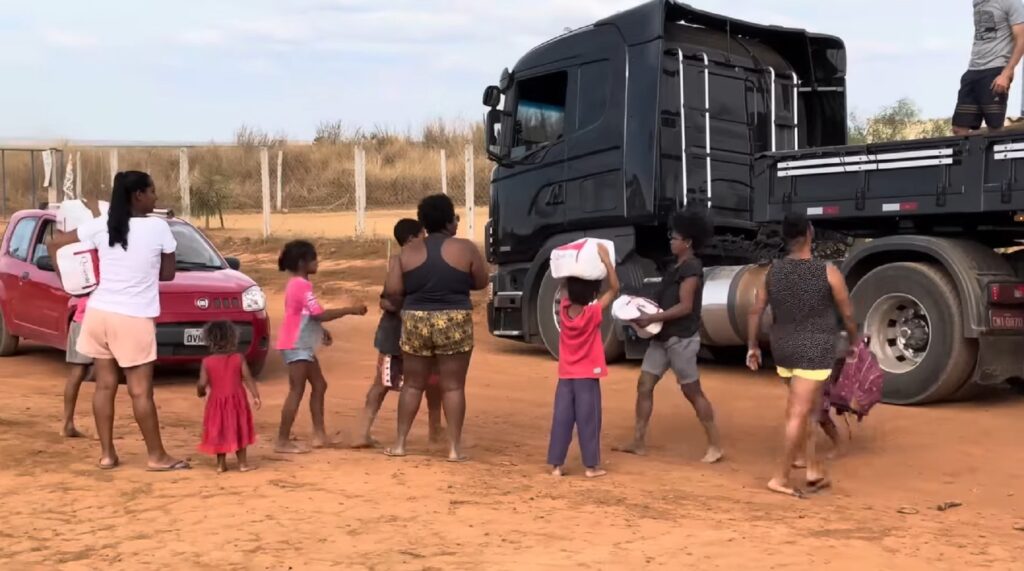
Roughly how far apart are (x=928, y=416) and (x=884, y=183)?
192 cm

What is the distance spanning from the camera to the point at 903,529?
5848 millimetres

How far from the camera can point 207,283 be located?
36.2 feet

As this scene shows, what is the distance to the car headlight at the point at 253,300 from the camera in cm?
1119

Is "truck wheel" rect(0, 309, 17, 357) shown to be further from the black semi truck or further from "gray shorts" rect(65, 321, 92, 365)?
the black semi truck

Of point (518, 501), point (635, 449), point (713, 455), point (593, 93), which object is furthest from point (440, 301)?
point (593, 93)

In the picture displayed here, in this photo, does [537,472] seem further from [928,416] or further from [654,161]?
[654,161]

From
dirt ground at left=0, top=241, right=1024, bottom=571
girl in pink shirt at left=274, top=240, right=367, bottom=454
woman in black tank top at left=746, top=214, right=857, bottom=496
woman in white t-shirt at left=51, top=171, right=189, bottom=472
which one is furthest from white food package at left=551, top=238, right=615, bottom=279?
woman in white t-shirt at left=51, top=171, right=189, bottom=472

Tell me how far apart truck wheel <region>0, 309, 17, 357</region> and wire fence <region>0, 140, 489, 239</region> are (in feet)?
35.5

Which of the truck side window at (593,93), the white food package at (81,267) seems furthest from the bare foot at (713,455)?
the truck side window at (593,93)

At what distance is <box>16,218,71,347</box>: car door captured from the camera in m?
11.2

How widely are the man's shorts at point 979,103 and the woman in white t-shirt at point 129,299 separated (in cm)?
621

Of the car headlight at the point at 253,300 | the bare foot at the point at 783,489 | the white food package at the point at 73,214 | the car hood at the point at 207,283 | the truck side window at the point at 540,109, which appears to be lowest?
the bare foot at the point at 783,489

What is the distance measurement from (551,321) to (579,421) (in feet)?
17.6

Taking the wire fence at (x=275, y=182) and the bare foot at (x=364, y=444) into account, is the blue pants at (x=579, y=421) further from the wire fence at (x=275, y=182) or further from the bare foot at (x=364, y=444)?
the wire fence at (x=275, y=182)
